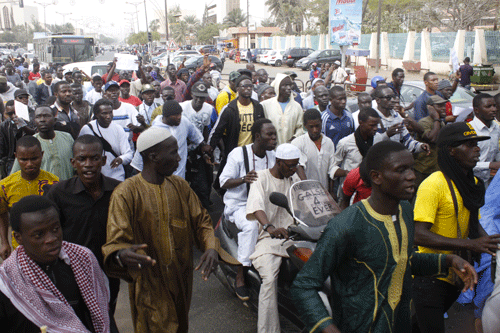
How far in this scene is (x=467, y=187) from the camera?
9.91 ft

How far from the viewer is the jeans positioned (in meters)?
3.01

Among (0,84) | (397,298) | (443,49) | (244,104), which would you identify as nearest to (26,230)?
(397,298)

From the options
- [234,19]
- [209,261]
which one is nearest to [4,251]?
[209,261]

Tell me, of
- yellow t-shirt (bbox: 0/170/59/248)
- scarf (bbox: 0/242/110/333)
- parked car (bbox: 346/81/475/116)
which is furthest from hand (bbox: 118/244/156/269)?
parked car (bbox: 346/81/475/116)

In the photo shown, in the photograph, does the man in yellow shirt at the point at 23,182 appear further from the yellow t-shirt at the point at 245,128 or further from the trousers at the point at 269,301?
the yellow t-shirt at the point at 245,128

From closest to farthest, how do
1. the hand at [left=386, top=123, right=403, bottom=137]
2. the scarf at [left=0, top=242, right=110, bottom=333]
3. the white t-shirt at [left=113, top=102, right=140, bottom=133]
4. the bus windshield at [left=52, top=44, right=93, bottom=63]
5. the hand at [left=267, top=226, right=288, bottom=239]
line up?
the scarf at [left=0, top=242, right=110, bottom=333]
the hand at [left=267, top=226, right=288, bottom=239]
the hand at [left=386, top=123, right=403, bottom=137]
the white t-shirt at [left=113, top=102, right=140, bottom=133]
the bus windshield at [left=52, top=44, right=93, bottom=63]

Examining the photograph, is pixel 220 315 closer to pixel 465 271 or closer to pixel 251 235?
pixel 251 235

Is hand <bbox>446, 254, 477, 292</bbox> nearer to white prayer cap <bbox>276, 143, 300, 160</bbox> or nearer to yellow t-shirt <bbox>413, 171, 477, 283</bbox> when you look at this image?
yellow t-shirt <bbox>413, 171, 477, 283</bbox>

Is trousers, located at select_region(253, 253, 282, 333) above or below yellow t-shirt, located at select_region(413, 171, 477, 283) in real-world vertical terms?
below

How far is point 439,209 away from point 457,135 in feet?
1.65

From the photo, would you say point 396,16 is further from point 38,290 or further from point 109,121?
point 38,290

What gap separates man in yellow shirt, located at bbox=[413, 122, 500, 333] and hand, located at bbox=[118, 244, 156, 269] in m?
1.69

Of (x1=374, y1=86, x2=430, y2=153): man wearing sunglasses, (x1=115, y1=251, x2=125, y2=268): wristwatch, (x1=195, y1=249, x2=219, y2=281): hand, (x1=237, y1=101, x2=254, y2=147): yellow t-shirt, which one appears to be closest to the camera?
(x1=115, y1=251, x2=125, y2=268): wristwatch

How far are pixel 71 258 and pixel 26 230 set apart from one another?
0.28 meters
